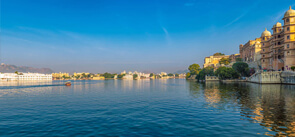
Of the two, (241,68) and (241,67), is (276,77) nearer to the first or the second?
(241,67)

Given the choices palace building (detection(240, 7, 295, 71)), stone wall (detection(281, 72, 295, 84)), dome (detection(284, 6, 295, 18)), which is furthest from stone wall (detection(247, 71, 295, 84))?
dome (detection(284, 6, 295, 18))

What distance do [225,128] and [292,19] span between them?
80.8 m

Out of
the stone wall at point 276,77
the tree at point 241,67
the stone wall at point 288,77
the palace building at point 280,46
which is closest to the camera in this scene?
the stone wall at point 288,77

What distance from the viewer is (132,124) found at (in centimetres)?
1738

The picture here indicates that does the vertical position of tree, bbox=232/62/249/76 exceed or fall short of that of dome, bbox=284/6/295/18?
it falls short

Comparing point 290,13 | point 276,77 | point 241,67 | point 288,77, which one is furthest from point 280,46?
point 241,67

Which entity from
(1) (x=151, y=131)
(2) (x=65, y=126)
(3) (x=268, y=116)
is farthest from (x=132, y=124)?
(3) (x=268, y=116)

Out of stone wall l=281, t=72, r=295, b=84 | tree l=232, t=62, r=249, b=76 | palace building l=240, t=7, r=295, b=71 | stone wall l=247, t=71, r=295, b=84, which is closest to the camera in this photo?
stone wall l=281, t=72, r=295, b=84

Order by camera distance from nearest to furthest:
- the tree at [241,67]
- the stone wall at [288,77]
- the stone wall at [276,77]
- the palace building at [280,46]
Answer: the stone wall at [288,77], the stone wall at [276,77], the palace building at [280,46], the tree at [241,67]

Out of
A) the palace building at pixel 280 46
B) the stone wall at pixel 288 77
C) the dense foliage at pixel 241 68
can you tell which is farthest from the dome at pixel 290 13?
the dense foliage at pixel 241 68

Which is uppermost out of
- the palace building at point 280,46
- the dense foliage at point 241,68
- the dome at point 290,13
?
the dome at point 290,13

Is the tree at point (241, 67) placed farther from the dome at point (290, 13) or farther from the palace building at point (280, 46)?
the dome at point (290, 13)

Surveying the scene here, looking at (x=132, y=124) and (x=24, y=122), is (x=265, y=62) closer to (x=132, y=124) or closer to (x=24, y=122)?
(x=132, y=124)

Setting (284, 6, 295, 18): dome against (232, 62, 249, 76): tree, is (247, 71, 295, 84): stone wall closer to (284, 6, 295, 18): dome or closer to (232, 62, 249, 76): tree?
(284, 6, 295, 18): dome
